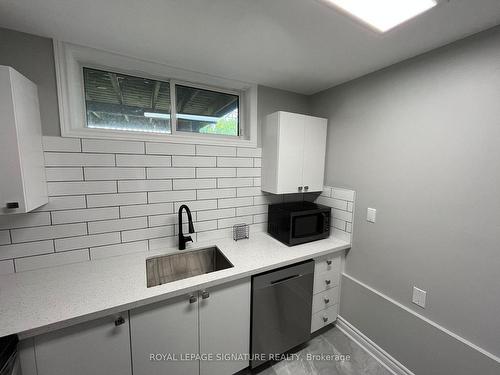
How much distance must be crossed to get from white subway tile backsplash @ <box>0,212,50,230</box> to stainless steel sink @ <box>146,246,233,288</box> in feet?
2.20

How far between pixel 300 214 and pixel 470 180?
1.04m

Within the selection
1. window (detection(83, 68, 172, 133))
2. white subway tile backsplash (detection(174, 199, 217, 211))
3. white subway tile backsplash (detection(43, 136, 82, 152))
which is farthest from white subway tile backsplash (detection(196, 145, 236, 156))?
white subway tile backsplash (detection(43, 136, 82, 152))

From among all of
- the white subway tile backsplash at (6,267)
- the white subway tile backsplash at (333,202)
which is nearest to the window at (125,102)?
the white subway tile backsplash at (6,267)

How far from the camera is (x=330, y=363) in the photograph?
5.20 ft

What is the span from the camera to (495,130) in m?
1.04

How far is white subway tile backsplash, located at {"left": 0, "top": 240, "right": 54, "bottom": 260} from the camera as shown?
3.90 ft

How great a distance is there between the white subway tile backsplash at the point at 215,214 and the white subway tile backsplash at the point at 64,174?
33.3 inches

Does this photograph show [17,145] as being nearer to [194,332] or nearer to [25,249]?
[25,249]

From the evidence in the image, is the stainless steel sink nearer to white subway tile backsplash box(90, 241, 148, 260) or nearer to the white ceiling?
white subway tile backsplash box(90, 241, 148, 260)

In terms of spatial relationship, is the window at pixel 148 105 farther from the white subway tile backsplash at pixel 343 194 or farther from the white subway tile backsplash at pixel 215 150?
the white subway tile backsplash at pixel 343 194

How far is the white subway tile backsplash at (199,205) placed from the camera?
1.64 m

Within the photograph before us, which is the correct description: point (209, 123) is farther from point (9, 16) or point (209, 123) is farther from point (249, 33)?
point (9, 16)

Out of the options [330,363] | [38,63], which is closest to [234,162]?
[38,63]

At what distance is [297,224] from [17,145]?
70.2 inches
